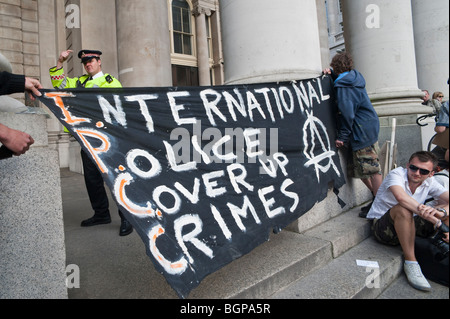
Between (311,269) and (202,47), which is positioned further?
(202,47)

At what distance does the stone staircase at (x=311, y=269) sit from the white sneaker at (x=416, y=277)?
4.5 inches

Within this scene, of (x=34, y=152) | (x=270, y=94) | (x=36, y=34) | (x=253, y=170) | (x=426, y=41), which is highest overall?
(x=36, y=34)

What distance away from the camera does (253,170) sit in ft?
8.14

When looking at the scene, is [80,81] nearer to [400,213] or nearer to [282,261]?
[282,261]

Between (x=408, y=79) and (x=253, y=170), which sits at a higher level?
(x=408, y=79)

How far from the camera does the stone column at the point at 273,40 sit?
11.6ft

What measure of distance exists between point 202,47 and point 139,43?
9682mm

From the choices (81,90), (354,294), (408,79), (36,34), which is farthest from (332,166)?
(36,34)

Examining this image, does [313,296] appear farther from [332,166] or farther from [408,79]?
[408,79]

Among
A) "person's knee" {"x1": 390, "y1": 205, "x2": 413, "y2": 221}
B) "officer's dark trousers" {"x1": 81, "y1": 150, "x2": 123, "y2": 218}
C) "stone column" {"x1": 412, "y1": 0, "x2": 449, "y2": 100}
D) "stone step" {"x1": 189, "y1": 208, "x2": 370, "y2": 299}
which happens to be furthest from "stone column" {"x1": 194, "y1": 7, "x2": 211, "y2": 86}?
"person's knee" {"x1": 390, "y1": 205, "x2": 413, "y2": 221}

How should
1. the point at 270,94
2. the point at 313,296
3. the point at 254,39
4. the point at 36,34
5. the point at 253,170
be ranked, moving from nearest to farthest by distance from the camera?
the point at 313,296, the point at 253,170, the point at 270,94, the point at 254,39, the point at 36,34

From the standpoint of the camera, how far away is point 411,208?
97.9 inches

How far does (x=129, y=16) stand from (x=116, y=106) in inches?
233

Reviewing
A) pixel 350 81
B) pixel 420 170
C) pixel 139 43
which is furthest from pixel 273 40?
pixel 139 43
